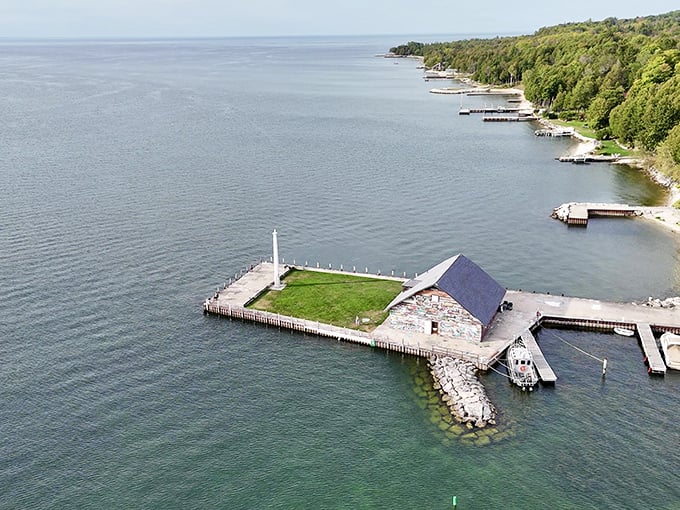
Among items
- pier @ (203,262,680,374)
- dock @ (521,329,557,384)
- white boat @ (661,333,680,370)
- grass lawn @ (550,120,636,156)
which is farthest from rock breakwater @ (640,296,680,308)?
grass lawn @ (550,120,636,156)

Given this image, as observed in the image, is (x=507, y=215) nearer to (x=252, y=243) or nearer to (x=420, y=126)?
(x=252, y=243)

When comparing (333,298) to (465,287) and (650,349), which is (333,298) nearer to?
(465,287)

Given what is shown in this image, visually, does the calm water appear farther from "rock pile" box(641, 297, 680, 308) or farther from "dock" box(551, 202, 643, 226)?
"rock pile" box(641, 297, 680, 308)

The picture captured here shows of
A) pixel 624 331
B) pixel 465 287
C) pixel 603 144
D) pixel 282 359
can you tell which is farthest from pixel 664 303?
pixel 603 144

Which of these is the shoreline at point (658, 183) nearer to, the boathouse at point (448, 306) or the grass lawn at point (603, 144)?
the grass lawn at point (603, 144)

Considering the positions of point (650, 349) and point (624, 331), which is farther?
point (624, 331)
